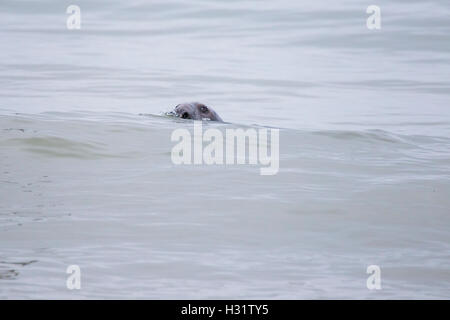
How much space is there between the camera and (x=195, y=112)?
1038cm

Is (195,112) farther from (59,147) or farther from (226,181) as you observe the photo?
Result: (226,181)

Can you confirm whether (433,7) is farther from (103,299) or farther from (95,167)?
(103,299)

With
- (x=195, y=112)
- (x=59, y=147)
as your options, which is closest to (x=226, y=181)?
(x=59, y=147)

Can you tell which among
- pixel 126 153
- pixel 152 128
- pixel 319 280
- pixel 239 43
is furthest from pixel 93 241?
pixel 239 43

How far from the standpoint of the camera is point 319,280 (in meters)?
5.57

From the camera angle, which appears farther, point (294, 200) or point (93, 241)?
point (294, 200)

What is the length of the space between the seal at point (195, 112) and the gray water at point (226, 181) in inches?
8.5

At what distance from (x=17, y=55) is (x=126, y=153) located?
33.9 ft

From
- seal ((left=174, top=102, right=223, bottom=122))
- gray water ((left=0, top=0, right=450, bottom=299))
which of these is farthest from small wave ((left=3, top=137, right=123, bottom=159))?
seal ((left=174, top=102, right=223, bottom=122))

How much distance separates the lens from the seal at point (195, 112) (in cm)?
1038

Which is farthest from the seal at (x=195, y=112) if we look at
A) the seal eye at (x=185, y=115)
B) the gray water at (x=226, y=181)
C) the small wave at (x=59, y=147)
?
the small wave at (x=59, y=147)

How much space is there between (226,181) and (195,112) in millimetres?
2473

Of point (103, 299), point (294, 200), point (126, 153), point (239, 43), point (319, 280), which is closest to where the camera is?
point (103, 299)

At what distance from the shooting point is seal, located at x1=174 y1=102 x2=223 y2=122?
10.4m
